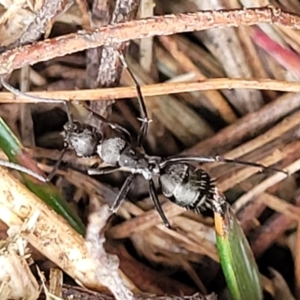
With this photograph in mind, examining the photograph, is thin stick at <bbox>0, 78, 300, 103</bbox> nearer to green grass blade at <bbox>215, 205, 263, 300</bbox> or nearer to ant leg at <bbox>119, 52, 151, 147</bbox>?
ant leg at <bbox>119, 52, 151, 147</bbox>

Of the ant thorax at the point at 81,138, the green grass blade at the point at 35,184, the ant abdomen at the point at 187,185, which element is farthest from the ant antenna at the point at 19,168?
the ant abdomen at the point at 187,185

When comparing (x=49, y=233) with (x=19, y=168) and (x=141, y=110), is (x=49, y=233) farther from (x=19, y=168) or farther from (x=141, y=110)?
(x=141, y=110)

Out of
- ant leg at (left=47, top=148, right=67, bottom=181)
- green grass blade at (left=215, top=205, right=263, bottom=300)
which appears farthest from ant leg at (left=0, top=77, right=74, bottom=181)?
green grass blade at (left=215, top=205, right=263, bottom=300)

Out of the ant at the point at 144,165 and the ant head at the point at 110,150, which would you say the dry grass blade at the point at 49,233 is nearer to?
the ant at the point at 144,165

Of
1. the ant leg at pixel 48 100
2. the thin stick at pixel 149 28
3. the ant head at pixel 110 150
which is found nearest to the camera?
the thin stick at pixel 149 28

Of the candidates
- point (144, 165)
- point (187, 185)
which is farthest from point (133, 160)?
point (187, 185)
